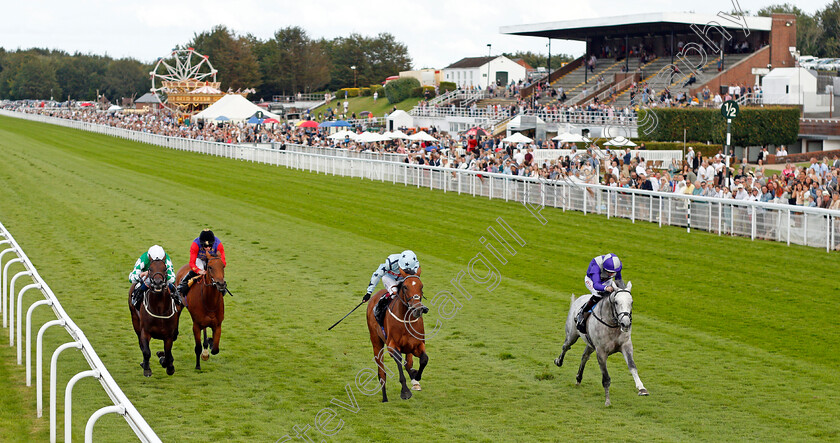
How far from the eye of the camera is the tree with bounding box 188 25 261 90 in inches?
3900

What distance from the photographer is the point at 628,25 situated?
45.5 m

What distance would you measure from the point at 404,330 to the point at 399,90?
228 feet

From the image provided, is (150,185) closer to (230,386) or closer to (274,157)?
(274,157)

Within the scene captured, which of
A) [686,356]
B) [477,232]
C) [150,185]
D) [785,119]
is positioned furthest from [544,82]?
[686,356]

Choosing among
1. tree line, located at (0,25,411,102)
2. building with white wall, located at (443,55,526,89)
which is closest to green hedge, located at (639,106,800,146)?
building with white wall, located at (443,55,526,89)

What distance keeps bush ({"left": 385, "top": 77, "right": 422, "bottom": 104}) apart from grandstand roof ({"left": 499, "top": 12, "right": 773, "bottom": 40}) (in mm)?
24179

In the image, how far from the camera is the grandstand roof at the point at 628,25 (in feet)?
140

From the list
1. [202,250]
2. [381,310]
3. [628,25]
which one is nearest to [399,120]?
[628,25]

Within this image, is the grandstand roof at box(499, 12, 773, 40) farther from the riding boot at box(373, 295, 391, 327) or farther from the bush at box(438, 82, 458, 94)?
the riding boot at box(373, 295, 391, 327)

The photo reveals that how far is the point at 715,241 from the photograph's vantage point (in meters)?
16.7

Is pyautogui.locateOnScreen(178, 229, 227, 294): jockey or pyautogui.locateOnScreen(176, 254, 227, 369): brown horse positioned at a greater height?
pyautogui.locateOnScreen(178, 229, 227, 294): jockey

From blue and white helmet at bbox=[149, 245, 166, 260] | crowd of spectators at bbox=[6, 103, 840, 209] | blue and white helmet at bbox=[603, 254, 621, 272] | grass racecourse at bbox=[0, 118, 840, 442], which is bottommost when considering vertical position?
grass racecourse at bbox=[0, 118, 840, 442]

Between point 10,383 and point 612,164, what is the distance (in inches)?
601

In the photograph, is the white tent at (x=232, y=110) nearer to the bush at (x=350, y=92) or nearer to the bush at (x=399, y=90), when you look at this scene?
the bush at (x=399, y=90)
